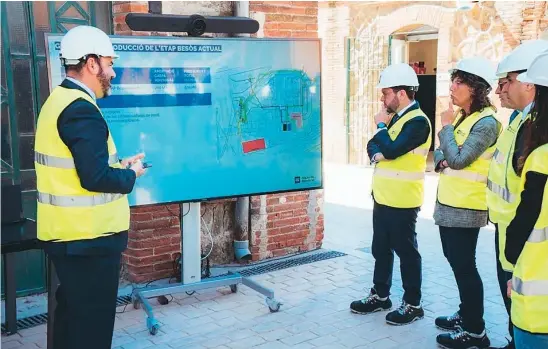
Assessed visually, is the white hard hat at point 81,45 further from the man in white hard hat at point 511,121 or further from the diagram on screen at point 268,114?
the man in white hard hat at point 511,121

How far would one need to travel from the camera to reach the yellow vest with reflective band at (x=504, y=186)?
111 inches

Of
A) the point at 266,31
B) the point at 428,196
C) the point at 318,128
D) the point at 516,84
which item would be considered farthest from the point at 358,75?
the point at 516,84

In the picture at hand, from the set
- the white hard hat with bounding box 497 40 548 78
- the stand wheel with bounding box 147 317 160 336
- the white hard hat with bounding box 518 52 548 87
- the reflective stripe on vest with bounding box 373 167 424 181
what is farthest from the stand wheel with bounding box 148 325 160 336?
the white hard hat with bounding box 518 52 548 87

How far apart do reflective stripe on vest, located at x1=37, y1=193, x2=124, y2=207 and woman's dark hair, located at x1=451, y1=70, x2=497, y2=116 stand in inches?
95.3

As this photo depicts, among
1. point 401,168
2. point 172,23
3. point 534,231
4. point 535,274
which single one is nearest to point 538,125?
point 534,231

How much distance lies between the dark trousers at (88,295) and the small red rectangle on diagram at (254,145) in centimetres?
186

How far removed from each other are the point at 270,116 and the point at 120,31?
1546mm

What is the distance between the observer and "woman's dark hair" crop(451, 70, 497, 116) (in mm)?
4102

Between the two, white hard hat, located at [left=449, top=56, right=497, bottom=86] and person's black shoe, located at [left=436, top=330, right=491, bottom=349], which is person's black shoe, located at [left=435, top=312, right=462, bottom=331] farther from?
white hard hat, located at [left=449, top=56, right=497, bottom=86]

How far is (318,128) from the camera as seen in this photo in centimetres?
537

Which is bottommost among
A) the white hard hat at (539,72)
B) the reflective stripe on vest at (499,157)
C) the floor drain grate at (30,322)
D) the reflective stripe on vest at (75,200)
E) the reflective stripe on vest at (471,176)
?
the floor drain grate at (30,322)

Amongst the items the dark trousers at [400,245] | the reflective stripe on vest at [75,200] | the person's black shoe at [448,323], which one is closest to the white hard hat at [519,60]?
the dark trousers at [400,245]

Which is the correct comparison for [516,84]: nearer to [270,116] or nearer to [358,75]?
[270,116]

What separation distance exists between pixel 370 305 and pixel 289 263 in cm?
150
